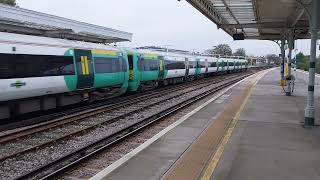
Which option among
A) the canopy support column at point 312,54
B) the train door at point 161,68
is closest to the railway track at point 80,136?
the canopy support column at point 312,54

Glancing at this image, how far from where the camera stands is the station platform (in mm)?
7543

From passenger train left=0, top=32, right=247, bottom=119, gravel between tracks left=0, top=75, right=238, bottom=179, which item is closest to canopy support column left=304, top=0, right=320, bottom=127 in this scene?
gravel between tracks left=0, top=75, right=238, bottom=179

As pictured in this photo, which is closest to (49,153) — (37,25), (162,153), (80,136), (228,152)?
(80,136)

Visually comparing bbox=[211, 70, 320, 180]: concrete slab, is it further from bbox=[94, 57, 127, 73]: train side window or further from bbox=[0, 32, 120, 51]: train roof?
bbox=[0, 32, 120, 51]: train roof

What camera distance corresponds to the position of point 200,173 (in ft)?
24.6

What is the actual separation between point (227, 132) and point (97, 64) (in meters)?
8.66

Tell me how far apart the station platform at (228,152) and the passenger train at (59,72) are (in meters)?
4.67

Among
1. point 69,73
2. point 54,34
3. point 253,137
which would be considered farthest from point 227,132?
point 54,34

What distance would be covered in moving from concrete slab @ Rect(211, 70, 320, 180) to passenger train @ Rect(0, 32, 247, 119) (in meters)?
6.38

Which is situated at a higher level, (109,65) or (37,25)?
(37,25)

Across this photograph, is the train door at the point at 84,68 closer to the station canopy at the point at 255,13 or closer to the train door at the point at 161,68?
the station canopy at the point at 255,13

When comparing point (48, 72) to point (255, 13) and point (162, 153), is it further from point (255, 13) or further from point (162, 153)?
point (255, 13)

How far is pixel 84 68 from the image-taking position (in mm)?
17453

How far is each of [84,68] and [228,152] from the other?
9681 mm
